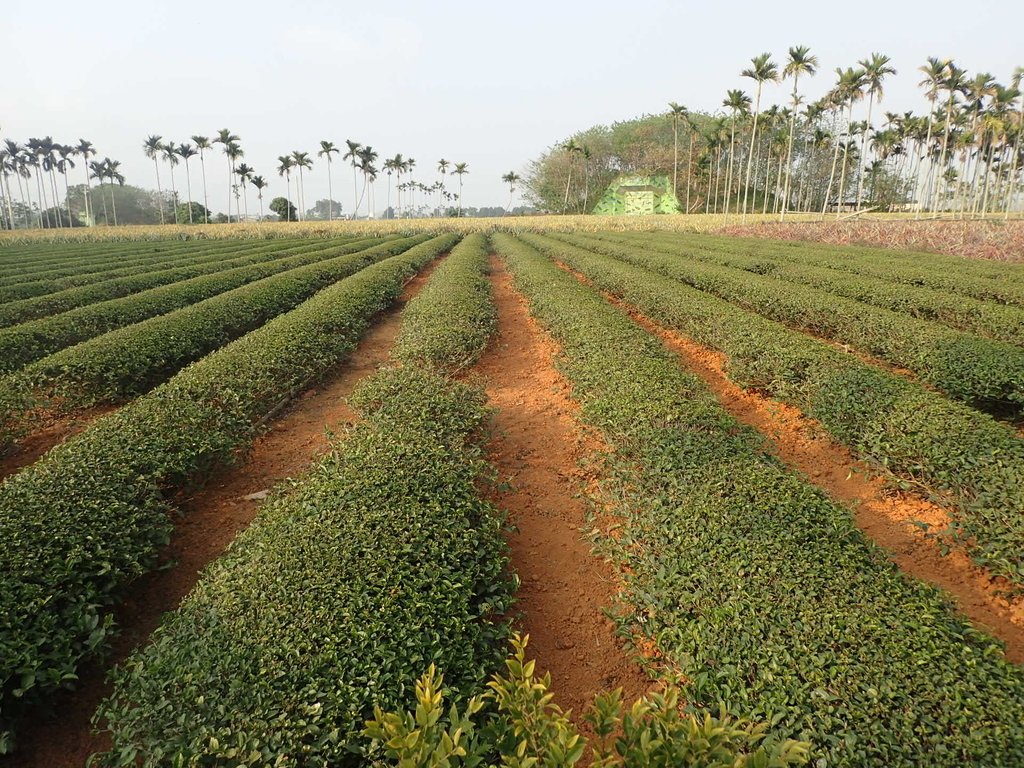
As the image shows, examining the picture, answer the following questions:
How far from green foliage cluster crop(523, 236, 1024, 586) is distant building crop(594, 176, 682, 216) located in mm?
66717

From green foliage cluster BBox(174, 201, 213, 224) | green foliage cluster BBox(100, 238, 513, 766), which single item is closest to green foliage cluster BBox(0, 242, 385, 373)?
green foliage cluster BBox(100, 238, 513, 766)

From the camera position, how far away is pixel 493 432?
280 inches

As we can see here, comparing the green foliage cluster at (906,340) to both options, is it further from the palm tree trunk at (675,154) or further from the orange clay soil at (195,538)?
the palm tree trunk at (675,154)

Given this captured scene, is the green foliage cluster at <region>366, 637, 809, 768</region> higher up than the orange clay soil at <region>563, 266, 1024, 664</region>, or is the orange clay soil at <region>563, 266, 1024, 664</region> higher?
the green foliage cluster at <region>366, 637, 809, 768</region>

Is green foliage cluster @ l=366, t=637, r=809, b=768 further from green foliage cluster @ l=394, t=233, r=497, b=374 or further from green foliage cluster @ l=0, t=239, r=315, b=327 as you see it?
green foliage cluster @ l=0, t=239, r=315, b=327

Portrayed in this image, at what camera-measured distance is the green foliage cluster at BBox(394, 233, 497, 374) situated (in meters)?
8.66

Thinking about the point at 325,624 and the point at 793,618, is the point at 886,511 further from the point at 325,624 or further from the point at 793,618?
the point at 325,624

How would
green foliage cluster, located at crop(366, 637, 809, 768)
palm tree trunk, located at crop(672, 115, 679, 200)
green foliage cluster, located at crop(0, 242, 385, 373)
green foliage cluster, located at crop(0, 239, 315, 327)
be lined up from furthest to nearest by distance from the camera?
palm tree trunk, located at crop(672, 115, 679, 200) → green foliage cluster, located at crop(0, 239, 315, 327) → green foliage cluster, located at crop(0, 242, 385, 373) → green foliage cluster, located at crop(366, 637, 809, 768)

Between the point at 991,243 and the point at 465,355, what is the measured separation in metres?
20.9

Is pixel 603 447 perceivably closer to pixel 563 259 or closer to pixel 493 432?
pixel 493 432

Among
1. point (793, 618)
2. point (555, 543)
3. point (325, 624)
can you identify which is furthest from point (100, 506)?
point (793, 618)

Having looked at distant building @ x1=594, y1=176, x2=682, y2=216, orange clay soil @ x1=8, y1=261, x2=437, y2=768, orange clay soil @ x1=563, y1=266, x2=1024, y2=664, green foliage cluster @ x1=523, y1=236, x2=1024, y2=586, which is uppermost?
distant building @ x1=594, y1=176, x2=682, y2=216

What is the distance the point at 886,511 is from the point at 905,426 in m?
0.87

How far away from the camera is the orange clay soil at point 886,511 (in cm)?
389
